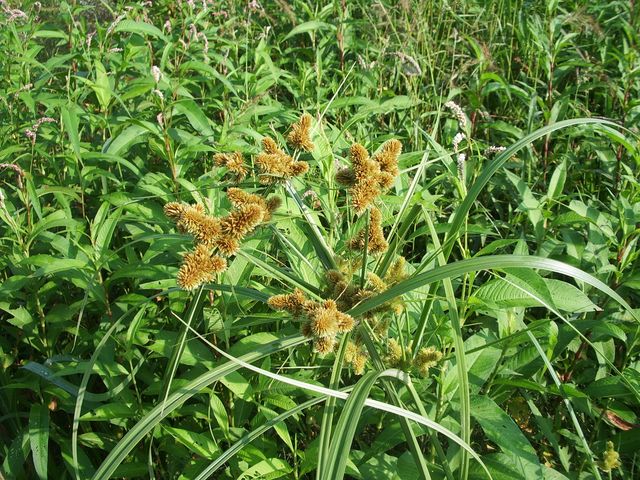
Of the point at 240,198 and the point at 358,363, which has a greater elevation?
the point at 240,198

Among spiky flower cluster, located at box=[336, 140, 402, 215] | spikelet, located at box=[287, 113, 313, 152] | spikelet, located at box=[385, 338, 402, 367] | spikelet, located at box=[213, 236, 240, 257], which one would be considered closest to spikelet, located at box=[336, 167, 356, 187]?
spiky flower cluster, located at box=[336, 140, 402, 215]

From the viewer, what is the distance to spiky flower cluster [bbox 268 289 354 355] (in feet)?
3.61

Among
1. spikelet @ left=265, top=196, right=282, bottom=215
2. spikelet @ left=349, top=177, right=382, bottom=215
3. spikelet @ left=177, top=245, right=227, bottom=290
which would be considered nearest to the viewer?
spikelet @ left=177, top=245, right=227, bottom=290

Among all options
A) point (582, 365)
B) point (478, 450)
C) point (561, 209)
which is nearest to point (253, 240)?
point (478, 450)

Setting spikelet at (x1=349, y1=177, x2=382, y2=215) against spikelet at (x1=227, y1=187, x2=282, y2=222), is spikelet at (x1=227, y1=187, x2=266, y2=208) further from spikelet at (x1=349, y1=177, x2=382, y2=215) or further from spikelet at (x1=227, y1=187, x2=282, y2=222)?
spikelet at (x1=349, y1=177, x2=382, y2=215)

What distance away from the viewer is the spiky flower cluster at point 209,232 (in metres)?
1.11

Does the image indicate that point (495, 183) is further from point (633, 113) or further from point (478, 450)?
point (478, 450)

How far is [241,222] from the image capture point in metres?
1.17

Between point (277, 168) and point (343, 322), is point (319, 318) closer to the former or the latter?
point (343, 322)

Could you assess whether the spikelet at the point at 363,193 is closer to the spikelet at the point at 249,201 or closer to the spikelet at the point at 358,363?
the spikelet at the point at 249,201

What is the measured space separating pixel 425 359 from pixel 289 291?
40cm

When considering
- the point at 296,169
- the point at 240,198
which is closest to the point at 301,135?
the point at 296,169

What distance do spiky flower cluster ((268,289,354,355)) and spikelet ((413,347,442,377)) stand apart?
0.88ft

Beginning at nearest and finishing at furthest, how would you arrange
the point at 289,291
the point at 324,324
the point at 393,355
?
the point at 324,324, the point at 393,355, the point at 289,291
